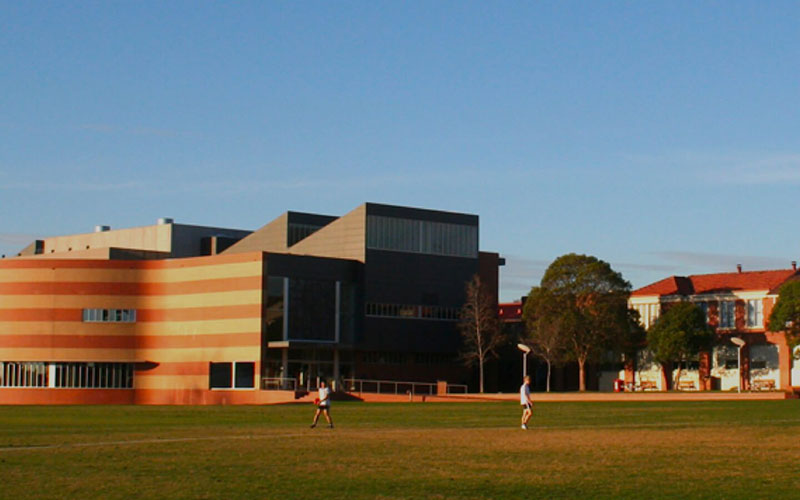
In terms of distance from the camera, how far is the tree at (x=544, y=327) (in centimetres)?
9806

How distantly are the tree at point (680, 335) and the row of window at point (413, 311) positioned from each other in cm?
1725

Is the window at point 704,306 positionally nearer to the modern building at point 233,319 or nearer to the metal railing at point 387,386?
the modern building at point 233,319

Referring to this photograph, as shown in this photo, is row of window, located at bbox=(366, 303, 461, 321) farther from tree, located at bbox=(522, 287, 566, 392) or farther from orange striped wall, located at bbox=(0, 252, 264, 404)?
orange striped wall, located at bbox=(0, 252, 264, 404)

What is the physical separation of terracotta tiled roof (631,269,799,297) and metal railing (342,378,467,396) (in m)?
18.7

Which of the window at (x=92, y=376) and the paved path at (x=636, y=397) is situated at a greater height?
the window at (x=92, y=376)

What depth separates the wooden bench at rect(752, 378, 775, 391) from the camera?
96.8m

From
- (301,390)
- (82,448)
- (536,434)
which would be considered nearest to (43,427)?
(82,448)

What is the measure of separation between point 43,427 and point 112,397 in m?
56.8

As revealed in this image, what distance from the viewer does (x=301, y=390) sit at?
9356cm

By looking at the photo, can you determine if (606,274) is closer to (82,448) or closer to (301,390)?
(301,390)

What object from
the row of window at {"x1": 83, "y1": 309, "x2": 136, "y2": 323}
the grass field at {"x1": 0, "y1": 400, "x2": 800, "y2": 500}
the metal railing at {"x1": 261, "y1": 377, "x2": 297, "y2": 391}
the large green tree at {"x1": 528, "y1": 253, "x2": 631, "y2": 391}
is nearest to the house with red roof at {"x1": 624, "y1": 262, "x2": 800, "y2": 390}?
the large green tree at {"x1": 528, "y1": 253, "x2": 631, "y2": 391}

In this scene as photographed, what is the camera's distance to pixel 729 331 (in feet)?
336

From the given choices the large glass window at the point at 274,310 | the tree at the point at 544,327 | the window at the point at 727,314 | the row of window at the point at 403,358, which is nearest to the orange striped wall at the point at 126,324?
the large glass window at the point at 274,310

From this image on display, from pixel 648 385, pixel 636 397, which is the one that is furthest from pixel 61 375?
pixel 648 385
